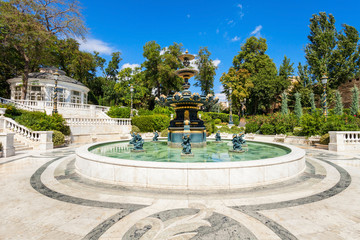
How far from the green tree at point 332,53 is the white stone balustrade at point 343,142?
3212 cm

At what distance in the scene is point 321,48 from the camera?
37.9m

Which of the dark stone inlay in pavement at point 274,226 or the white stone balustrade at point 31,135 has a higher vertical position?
the white stone balustrade at point 31,135

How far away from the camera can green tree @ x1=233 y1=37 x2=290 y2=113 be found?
42.2 m

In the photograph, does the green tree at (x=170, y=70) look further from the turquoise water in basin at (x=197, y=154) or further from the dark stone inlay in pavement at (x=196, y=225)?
the dark stone inlay in pavement at (x=196, y=225)

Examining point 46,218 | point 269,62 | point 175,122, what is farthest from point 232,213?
point 269,62

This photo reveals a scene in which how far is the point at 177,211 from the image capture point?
12.4ft

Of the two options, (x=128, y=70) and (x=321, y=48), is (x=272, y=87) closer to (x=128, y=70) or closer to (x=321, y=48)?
(x=321, y=48)

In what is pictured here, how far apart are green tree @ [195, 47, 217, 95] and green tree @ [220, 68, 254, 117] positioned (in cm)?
341

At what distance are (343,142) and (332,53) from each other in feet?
119

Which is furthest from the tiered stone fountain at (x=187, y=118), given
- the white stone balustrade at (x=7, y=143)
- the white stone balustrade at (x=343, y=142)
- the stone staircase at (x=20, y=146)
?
the stone staircase at (x=20, y=146)

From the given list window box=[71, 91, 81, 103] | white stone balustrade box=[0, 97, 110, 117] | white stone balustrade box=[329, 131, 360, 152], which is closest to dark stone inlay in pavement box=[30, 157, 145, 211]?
white stone balustrade box=[329, 131, 360, 152]

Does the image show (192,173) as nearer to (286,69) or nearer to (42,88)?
(42,88)

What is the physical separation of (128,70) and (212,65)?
23.2m

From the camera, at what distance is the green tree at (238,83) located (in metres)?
42.9
